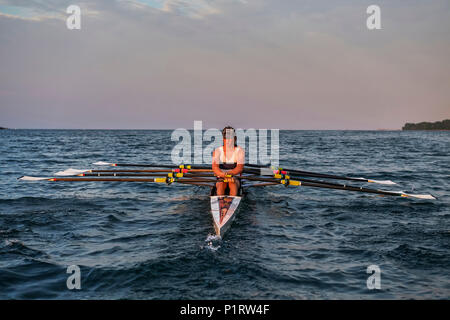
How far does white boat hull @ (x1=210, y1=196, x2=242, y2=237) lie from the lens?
298 inches

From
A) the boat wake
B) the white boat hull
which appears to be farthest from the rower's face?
the boat wake

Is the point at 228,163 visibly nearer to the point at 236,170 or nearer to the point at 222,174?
the point at 236,170

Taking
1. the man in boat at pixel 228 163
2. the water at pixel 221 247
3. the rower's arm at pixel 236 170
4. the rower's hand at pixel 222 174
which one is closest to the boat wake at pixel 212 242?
the water at pixel 221 247

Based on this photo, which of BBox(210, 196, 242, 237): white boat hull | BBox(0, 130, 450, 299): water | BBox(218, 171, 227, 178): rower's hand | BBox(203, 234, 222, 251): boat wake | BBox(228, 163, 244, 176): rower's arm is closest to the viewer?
BBox(0, 130, 450, 299): water

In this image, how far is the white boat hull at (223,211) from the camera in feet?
24.8

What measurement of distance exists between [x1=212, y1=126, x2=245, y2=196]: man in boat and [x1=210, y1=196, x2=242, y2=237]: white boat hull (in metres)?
0.66

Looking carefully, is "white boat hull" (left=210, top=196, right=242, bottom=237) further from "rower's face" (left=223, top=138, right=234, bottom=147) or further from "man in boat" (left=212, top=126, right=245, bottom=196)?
"rower's face" (left=223, top=138, right=234, bottom=147)

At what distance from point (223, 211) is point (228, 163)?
267 centimetres

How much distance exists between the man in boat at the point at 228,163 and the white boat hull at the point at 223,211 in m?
0.66

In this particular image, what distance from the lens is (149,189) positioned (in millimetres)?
14523

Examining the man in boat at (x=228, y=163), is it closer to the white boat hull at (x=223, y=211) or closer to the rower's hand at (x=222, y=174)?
the rower's hand at (x=222, y=174)

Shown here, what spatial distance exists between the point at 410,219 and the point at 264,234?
4486mm

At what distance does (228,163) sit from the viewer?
1065cm

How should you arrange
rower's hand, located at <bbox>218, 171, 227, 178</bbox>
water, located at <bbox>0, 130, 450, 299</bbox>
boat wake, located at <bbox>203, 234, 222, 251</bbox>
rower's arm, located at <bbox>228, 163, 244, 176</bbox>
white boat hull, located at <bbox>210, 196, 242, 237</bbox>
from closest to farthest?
water, located at <bbox>0, 130, 450, 299</bbox>
boat wake, located at <bbox>203, 234, 222, 251</bbox>
white boat hull, located at <bbox>210, 196, 242, 237</bbox>
rower's hand, located at <bbox>218, 171, 227, 178</bbox>
rower's arm, located at <bbox>228, 163, 244, 176</bbox>
